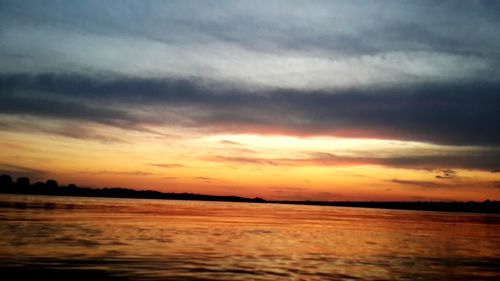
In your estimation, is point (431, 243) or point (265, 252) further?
point (431, 243)

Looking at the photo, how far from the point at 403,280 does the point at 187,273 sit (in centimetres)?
1125

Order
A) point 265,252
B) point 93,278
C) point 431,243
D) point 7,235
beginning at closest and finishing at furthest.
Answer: point 93,278 → point 265,252 → point 7,235 → point 431,243

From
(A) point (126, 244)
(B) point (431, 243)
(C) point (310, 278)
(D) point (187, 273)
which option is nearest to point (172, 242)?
(A) point (126, 244)

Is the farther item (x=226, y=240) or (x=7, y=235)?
(x=226, y=240)

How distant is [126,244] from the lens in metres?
36.6

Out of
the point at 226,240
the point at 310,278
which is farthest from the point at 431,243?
the point at 310,278

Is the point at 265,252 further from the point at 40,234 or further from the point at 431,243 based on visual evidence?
the point at 431,243

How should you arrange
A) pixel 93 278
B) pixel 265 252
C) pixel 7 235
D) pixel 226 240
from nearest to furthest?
pixel 93 278, pixel 265 252, pixel 7 235, pixel 226 240

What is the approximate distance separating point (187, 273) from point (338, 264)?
10242 mm

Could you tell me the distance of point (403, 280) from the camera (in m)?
25.9

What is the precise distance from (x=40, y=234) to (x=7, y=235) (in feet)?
9.00

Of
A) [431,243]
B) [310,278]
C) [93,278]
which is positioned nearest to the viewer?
[93,278]

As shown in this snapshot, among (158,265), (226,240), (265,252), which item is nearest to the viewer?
(158,265)

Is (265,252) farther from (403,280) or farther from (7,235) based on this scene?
(7,235)
